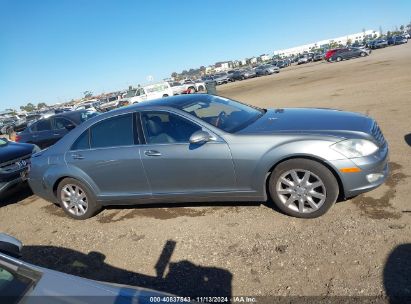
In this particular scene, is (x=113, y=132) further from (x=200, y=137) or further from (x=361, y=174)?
(x=361, y=174)

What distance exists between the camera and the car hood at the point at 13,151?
715 centimetres

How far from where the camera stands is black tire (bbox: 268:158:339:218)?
421 centimetres

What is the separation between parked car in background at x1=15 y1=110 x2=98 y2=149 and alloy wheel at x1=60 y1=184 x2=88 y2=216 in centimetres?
639

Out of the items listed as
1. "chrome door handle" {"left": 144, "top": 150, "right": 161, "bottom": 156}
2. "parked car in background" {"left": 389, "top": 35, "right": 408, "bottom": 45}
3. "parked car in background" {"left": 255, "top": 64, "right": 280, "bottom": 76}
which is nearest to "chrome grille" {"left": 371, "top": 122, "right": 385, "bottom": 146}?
"chrome door handle" {"left": 144, "top": 150, "right": 161, "bottom": 156}

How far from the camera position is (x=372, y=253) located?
11.8 ft

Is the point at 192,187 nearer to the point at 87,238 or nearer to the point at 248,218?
the point at 248,218

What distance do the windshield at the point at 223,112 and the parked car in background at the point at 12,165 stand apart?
3797mm

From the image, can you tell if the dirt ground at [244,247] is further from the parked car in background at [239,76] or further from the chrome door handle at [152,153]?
the parked car in background at [239,76]

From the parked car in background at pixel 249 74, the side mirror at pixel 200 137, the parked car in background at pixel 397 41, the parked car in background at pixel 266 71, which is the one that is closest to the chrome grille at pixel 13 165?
the side mirror at pixel 200 137

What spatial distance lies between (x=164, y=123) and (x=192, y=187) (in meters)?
0.93

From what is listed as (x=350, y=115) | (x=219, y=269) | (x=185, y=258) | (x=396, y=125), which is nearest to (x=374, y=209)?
(x=350, y=115)

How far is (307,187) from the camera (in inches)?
170

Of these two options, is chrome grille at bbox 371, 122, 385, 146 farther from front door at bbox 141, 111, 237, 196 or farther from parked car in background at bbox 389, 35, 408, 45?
parked car in background at bbox 389, 35, 408, 45

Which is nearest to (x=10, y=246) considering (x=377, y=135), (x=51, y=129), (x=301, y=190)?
A: (x=301, y=190)
